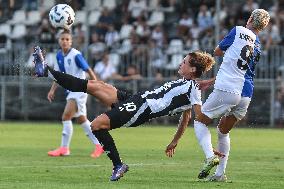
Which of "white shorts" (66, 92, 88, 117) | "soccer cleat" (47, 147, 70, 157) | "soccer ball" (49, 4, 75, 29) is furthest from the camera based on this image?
"white shorts" (66, 92, 88, 117)

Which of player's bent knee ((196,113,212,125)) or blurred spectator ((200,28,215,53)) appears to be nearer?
player's bent knee ((196,113,212,125))

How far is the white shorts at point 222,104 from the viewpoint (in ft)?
41.8

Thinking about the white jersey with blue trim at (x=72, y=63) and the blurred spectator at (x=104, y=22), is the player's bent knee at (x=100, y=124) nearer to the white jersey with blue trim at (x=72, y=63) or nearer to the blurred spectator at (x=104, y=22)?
the white jersey with blue trim at (x=72, y=63)

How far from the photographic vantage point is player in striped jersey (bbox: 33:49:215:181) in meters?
12.7

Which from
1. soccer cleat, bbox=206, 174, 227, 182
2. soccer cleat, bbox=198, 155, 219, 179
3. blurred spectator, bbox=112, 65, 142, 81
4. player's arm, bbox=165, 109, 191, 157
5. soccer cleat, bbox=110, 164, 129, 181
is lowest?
blurred spectator, bbox=112, 65, 142, 81

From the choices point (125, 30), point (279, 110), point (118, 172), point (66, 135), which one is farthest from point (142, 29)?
point (118, 172)

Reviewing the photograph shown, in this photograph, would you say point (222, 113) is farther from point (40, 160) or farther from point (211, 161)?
point (40, 160)

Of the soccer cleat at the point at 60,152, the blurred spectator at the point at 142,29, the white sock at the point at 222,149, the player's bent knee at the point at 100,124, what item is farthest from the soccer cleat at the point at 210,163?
the blurred spectator at the point at 142,29

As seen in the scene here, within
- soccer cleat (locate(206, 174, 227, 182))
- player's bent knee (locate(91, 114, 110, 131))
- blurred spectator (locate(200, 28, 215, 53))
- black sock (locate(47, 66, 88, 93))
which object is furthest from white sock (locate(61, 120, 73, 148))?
blurred spectator (locate(200, 28, 215, 53))

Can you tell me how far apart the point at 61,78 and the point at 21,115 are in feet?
61.9

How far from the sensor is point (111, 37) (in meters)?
31.8

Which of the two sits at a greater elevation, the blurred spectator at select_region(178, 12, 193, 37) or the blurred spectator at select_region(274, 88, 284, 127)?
the blurred spectator at select_region(178, 12, 193, 37)

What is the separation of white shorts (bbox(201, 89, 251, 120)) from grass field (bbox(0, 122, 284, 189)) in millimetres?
971

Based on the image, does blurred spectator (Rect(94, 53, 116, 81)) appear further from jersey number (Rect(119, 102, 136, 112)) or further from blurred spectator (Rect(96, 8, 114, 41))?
jersey number (Rect(119, 102, 136, 112))
